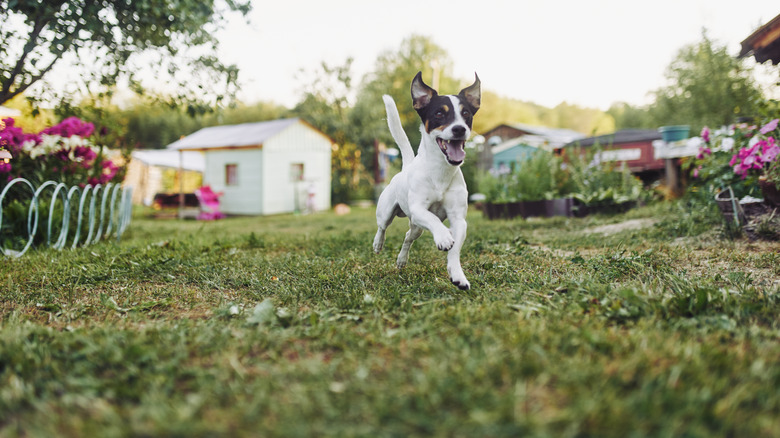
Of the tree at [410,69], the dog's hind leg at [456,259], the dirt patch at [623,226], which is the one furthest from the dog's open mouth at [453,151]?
the tree at [410,69]

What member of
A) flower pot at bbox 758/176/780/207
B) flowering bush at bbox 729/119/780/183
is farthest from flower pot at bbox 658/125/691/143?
flower pot at bbox 758/176/780/207

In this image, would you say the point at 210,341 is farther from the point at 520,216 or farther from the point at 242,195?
the point at 242,195

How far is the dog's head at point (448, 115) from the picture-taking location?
109 inches

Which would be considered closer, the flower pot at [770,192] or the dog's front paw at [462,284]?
the dog's front paw at [462,284]

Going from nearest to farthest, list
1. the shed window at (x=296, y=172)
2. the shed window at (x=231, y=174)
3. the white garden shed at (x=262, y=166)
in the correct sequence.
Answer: the white garden shed at (x=262, y=166) < the shed window at (x=231, y=174) < the shed window at (x=296, y=172)

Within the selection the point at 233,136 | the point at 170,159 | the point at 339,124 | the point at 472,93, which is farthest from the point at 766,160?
the point at 170,159

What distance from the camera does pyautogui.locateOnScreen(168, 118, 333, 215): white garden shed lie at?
572 inches

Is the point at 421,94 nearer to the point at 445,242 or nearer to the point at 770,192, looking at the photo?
the point at 445,242

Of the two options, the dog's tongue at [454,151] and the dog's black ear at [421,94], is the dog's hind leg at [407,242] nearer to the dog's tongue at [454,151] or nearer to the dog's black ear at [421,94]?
the dog's tongue at [454,151]

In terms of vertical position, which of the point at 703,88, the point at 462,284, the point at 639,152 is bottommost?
the point at 462,284

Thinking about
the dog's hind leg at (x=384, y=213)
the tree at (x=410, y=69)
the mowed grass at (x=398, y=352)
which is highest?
the tree at (x=410, y=69)

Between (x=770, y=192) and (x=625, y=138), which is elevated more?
(x=625, y=138)

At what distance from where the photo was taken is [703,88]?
23078mm

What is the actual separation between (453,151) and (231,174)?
44.2ft
